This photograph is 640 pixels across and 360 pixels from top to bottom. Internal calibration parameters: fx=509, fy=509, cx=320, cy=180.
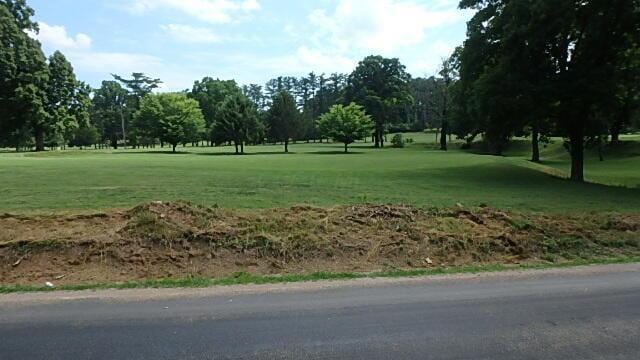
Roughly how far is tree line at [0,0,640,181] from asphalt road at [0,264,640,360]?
19.7 meters

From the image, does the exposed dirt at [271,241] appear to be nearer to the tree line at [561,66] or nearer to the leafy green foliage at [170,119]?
the tree line at [561,66]

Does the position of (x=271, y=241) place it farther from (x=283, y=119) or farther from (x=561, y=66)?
(x=283, y=119)

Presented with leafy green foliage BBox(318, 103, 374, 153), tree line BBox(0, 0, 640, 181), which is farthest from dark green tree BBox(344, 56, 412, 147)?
leafy green foliage BBox(318, 103, 374, 153)

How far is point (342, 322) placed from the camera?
5.60m

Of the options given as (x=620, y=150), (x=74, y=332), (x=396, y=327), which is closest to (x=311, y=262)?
(x=396, y=327)

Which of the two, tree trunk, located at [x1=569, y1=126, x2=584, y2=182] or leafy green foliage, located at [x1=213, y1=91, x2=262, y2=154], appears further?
leafy green foliage, located at [x1=213, y1=91, x2=262, y2=154]

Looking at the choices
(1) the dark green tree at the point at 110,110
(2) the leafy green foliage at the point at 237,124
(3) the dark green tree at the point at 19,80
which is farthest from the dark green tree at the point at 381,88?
(1) the dark green tree at the point at 110,110

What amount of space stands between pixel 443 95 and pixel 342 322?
3155 inches

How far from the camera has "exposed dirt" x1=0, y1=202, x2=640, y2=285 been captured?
348 inches

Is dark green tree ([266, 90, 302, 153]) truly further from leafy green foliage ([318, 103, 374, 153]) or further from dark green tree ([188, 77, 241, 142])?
dark green tree ([188, 77, 241, 142])

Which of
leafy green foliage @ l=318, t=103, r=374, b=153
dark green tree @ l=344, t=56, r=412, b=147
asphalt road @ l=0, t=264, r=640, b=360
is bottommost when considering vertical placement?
asphalt road @ l=0, t=264, r=640, b=360

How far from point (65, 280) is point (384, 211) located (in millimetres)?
6670

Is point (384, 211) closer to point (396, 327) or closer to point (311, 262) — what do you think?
point (311, 262)

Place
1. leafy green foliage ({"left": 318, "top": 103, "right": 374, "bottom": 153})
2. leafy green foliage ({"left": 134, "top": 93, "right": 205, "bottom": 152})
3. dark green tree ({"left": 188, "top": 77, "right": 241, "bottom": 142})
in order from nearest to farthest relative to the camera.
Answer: leafy green foliage ({"left": 318, "top": 103, "right": 374, "bottom": 153}) < leafy green foliage ({"left": 134, "top": 93, "right": 205, "bottom": 152}) < dark green tree ({"left": 188, "top": 77, "right": 241, "bottom": 142})
